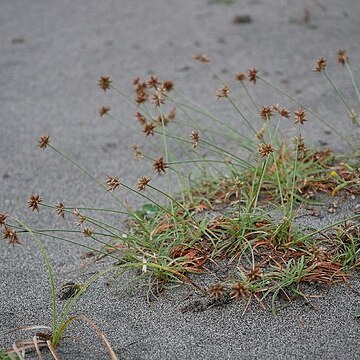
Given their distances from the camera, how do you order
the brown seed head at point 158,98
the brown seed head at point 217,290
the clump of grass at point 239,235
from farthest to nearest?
the brown seed head at point 158,98
the clump of grass at point 239,235
the brown seed head at point 217,290

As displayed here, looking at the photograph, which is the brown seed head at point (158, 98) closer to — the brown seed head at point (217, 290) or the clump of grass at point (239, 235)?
the clump of grass at point (239, 235)

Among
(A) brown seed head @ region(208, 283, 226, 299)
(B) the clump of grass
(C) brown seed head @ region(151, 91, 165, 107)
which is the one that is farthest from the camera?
(C) brown seed head @ region(151, 91, 165, 107)

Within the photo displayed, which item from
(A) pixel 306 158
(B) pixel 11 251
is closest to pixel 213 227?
(A) pixel 306 158

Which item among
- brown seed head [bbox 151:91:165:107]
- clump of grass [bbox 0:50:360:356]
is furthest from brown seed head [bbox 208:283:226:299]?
brown seed head [bbox 151:91:165:107]

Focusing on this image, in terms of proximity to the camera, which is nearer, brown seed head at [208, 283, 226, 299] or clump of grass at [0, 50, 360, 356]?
brown seed head at [208, 283, 226, 299]

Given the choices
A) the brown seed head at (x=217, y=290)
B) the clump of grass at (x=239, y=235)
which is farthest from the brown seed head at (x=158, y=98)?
the brown seed head at (x=217, y=290)

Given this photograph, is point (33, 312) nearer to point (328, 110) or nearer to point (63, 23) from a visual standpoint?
point (328, 110)

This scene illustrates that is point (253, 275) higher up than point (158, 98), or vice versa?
point (158, 98)

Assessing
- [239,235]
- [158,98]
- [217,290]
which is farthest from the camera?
[158,98]

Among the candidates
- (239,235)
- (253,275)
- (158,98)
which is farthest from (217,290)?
(158,98)

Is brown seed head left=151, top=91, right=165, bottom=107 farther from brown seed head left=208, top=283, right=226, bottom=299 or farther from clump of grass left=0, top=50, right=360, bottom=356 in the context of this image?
brown seed head left=208, top=283, right=226, bottom=299

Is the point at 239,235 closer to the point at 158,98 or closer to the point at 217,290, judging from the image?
the point at 217,290
